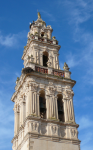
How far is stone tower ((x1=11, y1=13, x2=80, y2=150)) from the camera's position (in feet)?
77.9

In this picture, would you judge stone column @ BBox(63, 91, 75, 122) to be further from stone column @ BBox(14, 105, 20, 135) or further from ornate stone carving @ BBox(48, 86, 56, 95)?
stone column @ BBox(14, 105, 20, 135)

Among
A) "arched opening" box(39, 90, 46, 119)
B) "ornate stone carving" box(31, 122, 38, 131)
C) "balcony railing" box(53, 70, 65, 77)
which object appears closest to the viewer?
"ornate stone carving" box(31, 122, 38, 131)

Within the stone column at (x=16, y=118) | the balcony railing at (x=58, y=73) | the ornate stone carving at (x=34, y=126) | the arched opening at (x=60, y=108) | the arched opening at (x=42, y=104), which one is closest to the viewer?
the ornate stone carving at (x=34, y=126)

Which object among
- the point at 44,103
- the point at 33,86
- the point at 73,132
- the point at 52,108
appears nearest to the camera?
the point at 73,132

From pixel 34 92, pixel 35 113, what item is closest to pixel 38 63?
pixel 34 92

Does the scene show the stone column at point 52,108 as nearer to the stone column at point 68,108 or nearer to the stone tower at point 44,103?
the stone tower at point 44,103

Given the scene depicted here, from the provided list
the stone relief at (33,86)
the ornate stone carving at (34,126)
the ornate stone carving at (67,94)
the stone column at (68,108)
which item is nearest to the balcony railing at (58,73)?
the ornate stone carving at (67,94)

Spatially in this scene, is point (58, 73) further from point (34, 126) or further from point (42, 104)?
point (34, 126)

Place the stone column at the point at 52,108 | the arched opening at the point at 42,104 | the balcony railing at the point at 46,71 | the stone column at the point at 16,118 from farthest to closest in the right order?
the balcony railing at the point at 46,71 → the stone column at the point at 16,118 → the arched opening at the point at 42,104 → the stone column at the point at 52,108

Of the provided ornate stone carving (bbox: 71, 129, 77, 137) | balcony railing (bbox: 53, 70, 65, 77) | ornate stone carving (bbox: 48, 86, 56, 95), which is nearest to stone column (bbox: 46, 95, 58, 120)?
ornate stone carving (bbox: 48, 86, 56, 95)

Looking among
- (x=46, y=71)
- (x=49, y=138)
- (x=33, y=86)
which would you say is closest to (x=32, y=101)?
(x=33, y=86)

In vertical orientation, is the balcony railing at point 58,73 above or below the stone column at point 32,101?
above

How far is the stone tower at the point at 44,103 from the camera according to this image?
935 inches

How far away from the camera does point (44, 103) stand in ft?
90.0
